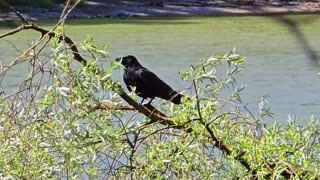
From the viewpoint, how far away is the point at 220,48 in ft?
38.5

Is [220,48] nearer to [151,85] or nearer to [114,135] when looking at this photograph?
[151,85]

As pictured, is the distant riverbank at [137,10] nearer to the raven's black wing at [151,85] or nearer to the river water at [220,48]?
the river water at [220,48]

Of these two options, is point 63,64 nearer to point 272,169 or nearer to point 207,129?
point 207,129

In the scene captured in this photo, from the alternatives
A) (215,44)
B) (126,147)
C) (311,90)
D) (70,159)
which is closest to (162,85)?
(126,147)

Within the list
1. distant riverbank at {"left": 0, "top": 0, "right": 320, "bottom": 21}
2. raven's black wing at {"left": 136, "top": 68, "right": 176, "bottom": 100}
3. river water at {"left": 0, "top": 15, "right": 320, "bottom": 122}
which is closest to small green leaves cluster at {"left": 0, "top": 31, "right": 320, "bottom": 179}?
raven's black wing at {"left": 136, "top": 68, "right": 176, "bottom": 100}

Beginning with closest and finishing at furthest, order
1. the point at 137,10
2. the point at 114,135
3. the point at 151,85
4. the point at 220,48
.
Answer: the point at 114,135
the point at 151,85
the point at 220,48
the point at 137,10

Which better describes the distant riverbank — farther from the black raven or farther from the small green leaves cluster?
the small green leaves cluster

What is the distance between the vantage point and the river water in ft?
25.2

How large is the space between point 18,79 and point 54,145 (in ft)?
21.0

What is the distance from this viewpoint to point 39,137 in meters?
1.87

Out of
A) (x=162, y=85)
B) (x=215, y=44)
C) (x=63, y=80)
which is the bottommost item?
(x=215, y=44)

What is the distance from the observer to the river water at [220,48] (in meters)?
7.67

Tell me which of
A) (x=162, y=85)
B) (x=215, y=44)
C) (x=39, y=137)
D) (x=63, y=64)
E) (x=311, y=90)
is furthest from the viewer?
(x=215, y=44)

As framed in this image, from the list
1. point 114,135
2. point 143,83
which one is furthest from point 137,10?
point 114,135
